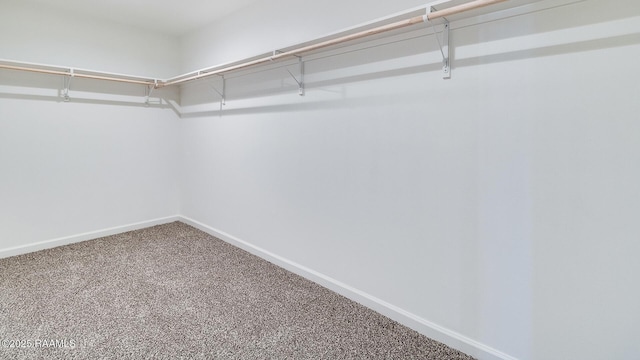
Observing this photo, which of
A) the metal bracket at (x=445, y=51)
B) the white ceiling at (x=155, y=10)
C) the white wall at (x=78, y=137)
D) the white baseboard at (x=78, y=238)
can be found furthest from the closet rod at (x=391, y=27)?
the white baseboard at (x=78, y=238)

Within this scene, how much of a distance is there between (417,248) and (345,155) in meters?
0.78

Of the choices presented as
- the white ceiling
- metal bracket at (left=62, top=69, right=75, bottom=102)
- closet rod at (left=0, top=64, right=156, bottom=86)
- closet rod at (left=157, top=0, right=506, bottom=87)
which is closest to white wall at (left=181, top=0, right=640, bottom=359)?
closet rod at (left=157, top=0, right=506, bottom=87)

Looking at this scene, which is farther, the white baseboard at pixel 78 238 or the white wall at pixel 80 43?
the white baseboard at pixel 78 238

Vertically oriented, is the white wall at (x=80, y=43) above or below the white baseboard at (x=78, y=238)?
above

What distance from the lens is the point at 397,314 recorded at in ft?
6.80

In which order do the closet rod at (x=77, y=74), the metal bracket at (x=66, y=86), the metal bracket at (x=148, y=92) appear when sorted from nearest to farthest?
1. the closet rod at (x=77, y=74)
2. the metal bracket at (x=66, y=86)
3. the metal bracket at (x=148, y=92)

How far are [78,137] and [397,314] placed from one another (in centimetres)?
353

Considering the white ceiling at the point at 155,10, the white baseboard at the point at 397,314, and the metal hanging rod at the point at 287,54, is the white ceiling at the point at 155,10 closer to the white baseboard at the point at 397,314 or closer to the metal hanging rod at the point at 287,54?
the metal hanging rod at the point at 287,54

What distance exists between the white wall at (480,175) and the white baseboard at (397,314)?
0.4 inches

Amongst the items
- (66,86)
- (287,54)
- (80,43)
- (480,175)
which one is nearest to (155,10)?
(80,43)

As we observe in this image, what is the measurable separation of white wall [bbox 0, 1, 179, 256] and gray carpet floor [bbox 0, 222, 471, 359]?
19.8 inches

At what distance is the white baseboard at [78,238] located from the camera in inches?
124

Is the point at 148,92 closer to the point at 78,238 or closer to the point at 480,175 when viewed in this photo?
the point at 78,238

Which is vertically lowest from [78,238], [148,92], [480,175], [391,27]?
[78,238]
